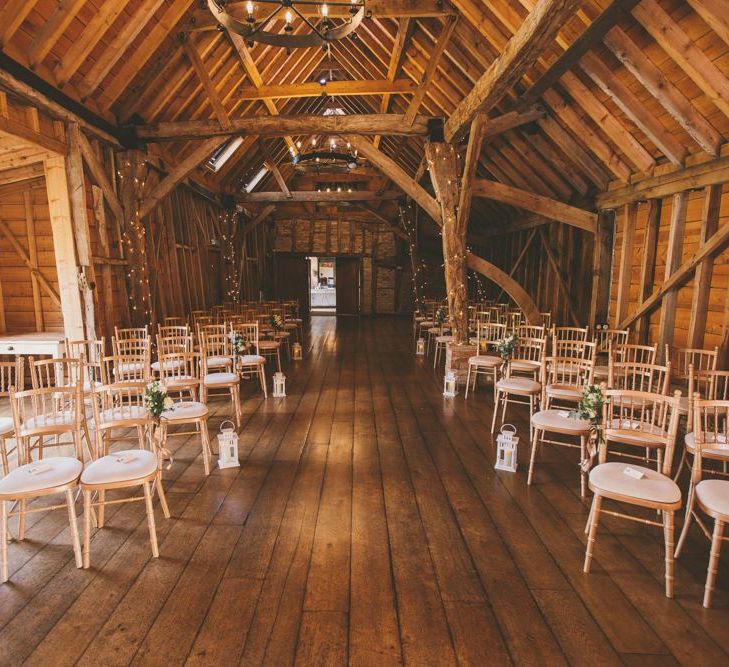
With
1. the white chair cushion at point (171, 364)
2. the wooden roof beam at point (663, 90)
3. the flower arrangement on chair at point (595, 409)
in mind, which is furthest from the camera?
the wooden roof beam at point (663, 90)

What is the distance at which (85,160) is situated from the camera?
21.3ft

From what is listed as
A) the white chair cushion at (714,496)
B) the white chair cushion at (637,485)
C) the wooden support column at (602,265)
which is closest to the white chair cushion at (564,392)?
the white chair cushion at (637,485)

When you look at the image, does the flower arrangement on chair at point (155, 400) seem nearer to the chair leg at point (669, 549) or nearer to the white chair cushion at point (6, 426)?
the white chair cushion at point (6, 426)

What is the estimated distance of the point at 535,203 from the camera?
757 cm

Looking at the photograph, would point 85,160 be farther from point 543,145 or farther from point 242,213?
point 242,213

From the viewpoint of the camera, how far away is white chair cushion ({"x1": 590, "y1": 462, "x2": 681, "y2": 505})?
101 inches

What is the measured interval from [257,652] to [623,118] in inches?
285

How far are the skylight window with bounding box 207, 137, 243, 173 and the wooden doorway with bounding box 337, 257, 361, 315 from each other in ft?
21.9

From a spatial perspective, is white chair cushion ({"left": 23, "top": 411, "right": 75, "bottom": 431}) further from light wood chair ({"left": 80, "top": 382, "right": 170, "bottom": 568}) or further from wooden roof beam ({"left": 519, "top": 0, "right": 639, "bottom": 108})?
wooden roof beam ({"left": 519, "top": 0, "right": 639, "bottom": 108})

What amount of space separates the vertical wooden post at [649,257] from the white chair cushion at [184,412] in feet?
21.4

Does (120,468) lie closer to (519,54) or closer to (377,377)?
(519,54)

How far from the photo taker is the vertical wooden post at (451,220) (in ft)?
23.3

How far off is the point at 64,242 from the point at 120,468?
15.7 ft

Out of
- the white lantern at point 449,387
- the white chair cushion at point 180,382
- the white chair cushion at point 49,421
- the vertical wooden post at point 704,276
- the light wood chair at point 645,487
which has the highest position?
the vertical wooden post at point 704,276
